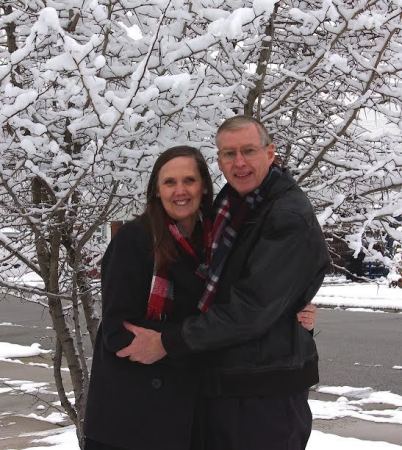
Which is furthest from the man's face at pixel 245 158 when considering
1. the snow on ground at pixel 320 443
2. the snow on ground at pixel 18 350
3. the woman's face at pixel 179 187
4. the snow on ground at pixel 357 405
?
the snow on ground at pixel 18 350

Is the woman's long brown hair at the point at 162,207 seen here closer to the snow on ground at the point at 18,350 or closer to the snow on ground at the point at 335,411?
the snow on ground at the point at 335,411

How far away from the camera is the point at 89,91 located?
7.84 ft

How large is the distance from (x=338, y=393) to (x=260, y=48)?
489 centimetres

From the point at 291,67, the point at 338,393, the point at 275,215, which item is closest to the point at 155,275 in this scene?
the point at 275,215

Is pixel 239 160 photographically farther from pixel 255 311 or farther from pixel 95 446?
pixel 95 446

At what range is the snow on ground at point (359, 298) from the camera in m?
15.0

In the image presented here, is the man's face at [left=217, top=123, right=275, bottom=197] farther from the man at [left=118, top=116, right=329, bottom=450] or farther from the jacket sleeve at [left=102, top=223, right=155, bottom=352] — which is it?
the jacket sleeve at [left=102, top=223, right=155, bottom=352]

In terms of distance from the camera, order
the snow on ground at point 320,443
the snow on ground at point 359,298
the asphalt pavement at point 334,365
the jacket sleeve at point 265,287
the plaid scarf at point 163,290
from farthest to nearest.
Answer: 1. the snow on ground at point 359,298
2. the asphalt pavement at point 334,365
3. the snow on ground at point 320,443
4. the plaid scarf at point 163,290
5. the jacket sleeve at point 265,287

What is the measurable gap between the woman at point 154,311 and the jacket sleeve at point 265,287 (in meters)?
0.17

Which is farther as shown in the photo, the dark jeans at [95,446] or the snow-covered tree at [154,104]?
the snow-covered tree at [154,104]

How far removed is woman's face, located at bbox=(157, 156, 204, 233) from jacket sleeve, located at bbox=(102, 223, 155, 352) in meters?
0.13

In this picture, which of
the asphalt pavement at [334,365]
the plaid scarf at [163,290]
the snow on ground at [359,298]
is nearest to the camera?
the plaid scarf at [163,290]

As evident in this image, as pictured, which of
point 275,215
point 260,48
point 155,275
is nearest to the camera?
point 275,215

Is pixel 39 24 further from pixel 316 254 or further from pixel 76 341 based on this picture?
pixel 76 341
